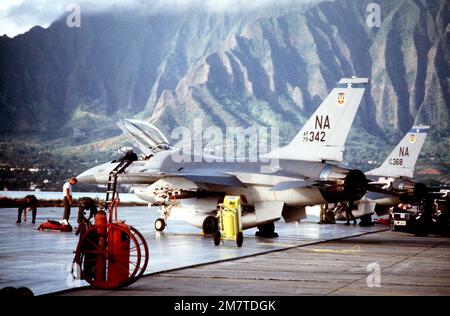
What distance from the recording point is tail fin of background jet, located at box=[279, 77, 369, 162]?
64.9 feet

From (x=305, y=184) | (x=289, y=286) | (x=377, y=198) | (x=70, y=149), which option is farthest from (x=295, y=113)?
(x=289, y=286)

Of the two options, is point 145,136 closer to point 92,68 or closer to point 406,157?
point 406,157

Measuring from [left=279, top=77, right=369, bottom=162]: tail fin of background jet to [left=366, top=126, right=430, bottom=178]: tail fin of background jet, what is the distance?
45.0 ft

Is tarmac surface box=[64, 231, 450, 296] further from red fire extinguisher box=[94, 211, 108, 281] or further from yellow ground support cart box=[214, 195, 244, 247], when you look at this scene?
yellow ground support cart box=[214, 195, 244, 247]

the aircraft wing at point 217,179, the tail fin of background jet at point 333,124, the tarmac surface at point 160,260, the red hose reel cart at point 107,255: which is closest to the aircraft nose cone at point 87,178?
the tarmac surface at point 160,260

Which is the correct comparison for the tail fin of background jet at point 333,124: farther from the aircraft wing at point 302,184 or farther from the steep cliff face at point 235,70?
the steep cliff face at point 235,70

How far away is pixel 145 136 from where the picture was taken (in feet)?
81.1

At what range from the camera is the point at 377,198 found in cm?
3147

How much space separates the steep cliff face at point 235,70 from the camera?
80.8 m

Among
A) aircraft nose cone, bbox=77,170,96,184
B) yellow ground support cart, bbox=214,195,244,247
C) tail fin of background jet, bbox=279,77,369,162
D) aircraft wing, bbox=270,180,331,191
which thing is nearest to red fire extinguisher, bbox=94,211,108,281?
yellow ground support cart, bbox=214,195,244,247

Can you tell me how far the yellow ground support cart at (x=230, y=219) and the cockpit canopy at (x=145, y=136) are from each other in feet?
26.8

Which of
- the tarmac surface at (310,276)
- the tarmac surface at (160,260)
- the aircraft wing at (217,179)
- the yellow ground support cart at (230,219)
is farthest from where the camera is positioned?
the aircraft wing at (217,179)
